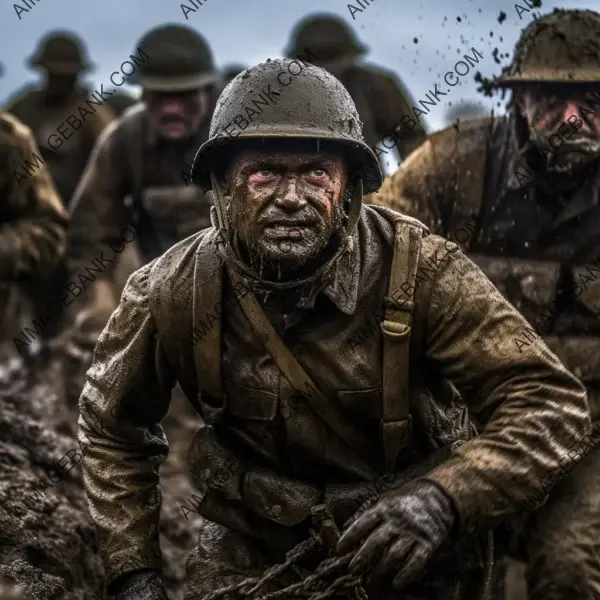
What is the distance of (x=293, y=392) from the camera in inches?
240

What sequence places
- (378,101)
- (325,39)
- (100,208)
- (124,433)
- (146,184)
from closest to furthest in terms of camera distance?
(124,433) → (100,208) → (146,184) → (378,101) → (325,39)

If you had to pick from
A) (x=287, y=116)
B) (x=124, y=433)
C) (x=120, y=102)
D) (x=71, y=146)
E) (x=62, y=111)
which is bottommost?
(x=120, y=102)

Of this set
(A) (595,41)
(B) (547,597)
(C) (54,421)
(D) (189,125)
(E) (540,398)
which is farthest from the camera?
(D) (189,125)

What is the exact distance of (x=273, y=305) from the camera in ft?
20.0

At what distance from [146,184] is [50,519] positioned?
427 centimetres

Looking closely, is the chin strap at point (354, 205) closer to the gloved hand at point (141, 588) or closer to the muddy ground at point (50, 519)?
the gloved hand at point (141, 588)

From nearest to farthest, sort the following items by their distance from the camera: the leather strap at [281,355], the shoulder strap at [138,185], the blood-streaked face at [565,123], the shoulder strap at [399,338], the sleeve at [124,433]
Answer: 1. the shoulder strap at [399,338]
2. the leather strap at [281,355]
3. the sleeve at [124,433]
4. the blood-streaked face at [565,123]
5. the shoulder strap at [138,185]

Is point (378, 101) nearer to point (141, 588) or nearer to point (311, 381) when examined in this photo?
point (311, 381)

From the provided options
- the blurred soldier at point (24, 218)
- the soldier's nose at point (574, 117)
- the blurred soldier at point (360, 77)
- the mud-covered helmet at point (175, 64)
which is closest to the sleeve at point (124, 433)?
the soldier's nose at point (574, 117)

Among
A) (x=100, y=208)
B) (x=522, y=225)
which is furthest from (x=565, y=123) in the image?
(x=100, y=208)

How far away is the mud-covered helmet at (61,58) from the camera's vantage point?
16422mm

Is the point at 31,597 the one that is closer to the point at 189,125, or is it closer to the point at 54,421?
the point at 54,421

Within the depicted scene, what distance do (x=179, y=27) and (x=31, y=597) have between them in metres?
6.86

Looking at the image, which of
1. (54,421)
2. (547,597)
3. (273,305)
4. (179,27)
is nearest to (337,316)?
(273,305)
